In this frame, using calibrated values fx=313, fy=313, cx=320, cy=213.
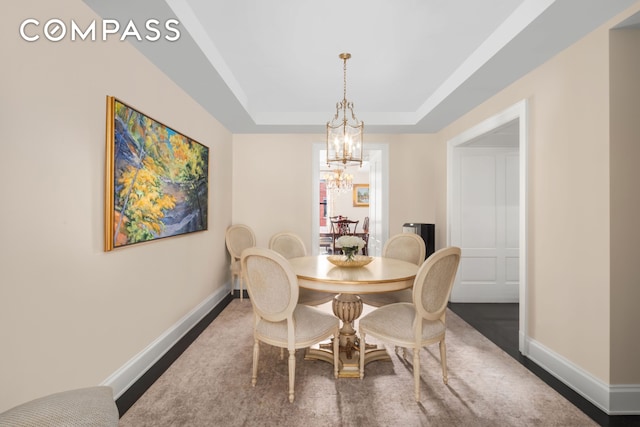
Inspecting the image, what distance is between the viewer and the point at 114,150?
195 cm

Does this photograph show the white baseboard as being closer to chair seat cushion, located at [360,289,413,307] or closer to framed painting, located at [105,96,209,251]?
framed painting, located at [105,96,209,251]

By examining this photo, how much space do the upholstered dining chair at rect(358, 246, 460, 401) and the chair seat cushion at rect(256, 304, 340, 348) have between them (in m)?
0.26

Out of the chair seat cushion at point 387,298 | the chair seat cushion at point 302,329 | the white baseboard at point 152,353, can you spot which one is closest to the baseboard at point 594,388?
the chair seat cushion at point 387,298

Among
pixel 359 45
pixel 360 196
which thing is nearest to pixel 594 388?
pixel 359 45

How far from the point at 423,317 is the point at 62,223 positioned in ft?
7.03

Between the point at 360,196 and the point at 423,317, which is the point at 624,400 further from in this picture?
the point at 360,196

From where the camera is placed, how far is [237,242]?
4398 millimetres

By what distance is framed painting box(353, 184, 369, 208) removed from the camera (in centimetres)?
998

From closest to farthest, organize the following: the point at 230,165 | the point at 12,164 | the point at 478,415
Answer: the point at 12,164 < the point at 478,415 < the point at 230,165

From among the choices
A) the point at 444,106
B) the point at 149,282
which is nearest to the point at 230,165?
the point at 149,282

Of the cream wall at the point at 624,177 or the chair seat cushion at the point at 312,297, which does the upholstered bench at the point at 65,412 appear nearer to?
the chair seat cushion at the point at 312,297

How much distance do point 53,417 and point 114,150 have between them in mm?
1519

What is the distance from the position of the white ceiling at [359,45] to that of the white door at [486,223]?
0.90 meters

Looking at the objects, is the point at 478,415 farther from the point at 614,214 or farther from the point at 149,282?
the point at 149,282
